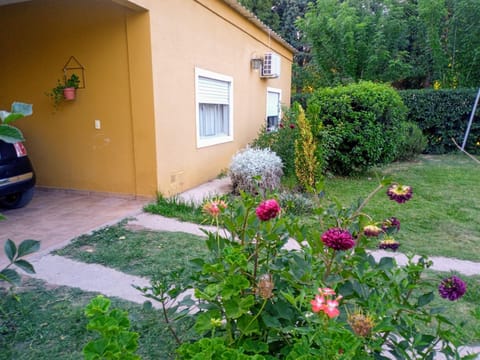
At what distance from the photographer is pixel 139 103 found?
5.16m

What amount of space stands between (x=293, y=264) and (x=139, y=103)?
4514 mm

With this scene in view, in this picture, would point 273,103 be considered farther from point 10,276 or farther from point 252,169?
point 10,276

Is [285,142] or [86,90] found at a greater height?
[86,90]

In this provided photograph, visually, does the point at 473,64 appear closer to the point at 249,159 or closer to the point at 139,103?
the point at 249,159

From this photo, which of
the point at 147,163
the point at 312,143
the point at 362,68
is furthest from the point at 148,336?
the point at 362,68

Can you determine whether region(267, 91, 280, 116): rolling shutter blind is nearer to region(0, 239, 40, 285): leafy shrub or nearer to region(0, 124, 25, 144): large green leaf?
region(0, 239, 40, 285): leafy shrub

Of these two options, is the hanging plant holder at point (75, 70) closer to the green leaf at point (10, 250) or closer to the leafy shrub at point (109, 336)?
the green leaf at point (10, 250)

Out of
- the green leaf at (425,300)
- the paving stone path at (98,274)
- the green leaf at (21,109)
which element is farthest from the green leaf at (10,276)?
→ the green leaf at (425,300)

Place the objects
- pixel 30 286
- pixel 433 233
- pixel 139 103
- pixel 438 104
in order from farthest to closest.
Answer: pixel 438 104
pixel 139 103
pixel 433 233
pixel 30 286

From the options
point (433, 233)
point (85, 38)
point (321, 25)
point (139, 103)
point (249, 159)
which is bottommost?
point (433, 233)

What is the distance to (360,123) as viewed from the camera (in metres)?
7.12

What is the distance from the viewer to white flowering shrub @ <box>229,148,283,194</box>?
19.0ft

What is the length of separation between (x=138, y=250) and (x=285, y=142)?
14.0 ft

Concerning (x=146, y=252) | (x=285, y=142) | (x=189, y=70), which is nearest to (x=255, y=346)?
(x=146, y=252)
